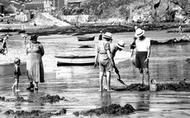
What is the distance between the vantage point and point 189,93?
1588cm

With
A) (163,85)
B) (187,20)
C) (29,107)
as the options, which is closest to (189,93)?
(163,85)

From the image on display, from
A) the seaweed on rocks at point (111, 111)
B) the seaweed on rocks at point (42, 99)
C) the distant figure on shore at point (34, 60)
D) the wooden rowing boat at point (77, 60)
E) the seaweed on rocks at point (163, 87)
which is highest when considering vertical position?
the distant figure on shore at point (34, 60)

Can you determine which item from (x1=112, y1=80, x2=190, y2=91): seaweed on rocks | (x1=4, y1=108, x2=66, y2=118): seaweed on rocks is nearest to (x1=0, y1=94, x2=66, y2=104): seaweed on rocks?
(x1=4, y1=108, x2=66, y2=118): seaweed on rocks

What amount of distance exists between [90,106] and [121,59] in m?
19.9

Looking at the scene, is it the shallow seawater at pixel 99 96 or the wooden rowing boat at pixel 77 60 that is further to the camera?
the wooden rowing boat at pixel 77 60

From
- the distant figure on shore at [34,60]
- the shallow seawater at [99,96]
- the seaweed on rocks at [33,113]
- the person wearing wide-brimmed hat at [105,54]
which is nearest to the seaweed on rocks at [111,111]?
the shallow seawater at [99,96]

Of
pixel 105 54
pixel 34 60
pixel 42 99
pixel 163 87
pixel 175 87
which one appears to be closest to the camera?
pixel 42 99

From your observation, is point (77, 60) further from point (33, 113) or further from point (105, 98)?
point (33, 113)

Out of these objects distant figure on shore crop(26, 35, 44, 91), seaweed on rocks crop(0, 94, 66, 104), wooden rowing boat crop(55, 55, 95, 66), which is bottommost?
wooden rowing boat crop(55, 55, 95, 66)

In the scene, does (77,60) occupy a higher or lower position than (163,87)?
lower

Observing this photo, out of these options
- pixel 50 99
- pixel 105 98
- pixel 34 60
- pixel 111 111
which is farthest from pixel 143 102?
pixel 34 60

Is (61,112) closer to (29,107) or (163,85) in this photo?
(29,107)

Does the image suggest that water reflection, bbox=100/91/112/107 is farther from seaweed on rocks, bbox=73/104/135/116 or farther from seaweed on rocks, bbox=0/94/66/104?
seaweed on rocks, bbox=73/104/135/116

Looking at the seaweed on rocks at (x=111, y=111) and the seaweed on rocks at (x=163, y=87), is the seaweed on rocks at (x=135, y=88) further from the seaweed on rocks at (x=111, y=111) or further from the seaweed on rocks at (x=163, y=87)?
the seaweed on rocks at (x=111, y=111)
